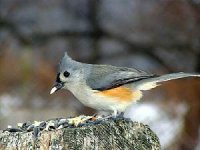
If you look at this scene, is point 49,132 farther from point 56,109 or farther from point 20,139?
point 56,109

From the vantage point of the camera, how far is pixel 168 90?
19.5 ft

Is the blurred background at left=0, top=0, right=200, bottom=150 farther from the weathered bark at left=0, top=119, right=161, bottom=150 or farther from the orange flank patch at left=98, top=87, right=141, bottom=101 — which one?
the weathered bark at left=0, top=119, right=161, bottom=150

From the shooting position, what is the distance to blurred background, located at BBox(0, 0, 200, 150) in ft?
19.9

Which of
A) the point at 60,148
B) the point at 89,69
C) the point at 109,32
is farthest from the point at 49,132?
the point at 109,32

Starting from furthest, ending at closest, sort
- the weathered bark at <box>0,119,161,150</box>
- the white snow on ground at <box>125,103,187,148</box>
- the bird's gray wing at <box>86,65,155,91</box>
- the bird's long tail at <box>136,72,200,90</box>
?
the white snow on ground at <box>125,103,187,148</box> → the bird's long tail at <box>136,72,200,90</box> → the bird's gray wing at <box>86,65,155,91</box> → the weathered bark at <box>0,119,161,150</box>

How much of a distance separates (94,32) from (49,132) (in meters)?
5.02

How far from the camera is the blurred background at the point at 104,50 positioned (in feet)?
19.9

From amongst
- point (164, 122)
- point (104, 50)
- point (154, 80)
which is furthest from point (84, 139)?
point (104, 50)

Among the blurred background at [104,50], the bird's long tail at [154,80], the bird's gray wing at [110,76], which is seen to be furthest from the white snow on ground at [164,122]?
the bird's gray wing at [110,76]

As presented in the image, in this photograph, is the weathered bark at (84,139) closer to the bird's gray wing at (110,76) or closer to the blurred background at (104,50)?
the bird's gray wing at (110,76)

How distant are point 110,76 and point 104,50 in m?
3.87

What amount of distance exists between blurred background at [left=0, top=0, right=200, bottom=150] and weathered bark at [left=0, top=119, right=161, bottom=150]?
312 centimetres

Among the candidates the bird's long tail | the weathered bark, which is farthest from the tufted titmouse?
the weathered bark

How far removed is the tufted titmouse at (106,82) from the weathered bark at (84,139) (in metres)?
0.89
